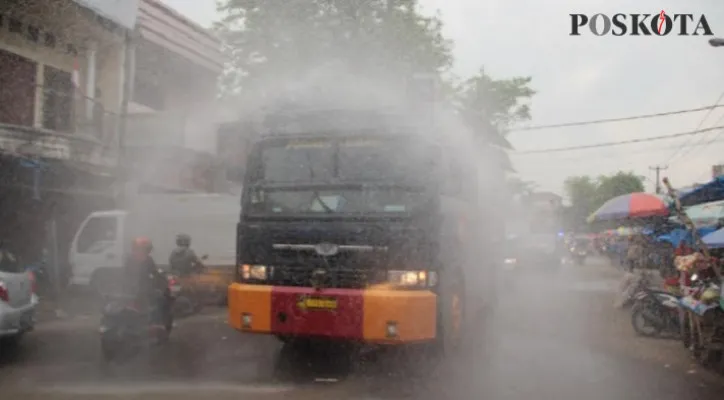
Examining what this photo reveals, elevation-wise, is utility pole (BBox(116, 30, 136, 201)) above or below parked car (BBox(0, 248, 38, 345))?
above

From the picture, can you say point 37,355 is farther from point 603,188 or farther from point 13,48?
point 603,188

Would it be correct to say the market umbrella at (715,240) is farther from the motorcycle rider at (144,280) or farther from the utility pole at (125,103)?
the utility pole at (125,103)

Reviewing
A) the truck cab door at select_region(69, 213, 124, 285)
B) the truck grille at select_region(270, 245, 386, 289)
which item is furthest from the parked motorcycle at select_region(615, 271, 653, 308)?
the truck cab door at select_region(69, 213, 124, 285)

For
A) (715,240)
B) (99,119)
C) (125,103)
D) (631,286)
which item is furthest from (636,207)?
(99,119)

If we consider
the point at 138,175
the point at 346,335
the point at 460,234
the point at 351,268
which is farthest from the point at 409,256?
the point at 138,175

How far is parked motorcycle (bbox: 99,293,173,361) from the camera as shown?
7.42 m

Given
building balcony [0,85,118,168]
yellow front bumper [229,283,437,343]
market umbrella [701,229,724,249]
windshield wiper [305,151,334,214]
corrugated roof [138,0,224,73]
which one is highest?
corrugated roof [138,0,224,73]

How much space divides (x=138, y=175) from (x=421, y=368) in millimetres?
11940

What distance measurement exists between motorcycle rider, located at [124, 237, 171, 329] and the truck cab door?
4511 mm

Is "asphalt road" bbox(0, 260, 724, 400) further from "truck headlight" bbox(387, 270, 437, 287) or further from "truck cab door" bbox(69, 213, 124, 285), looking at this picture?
"truck cab door" bbox(69, 213, 124, 285)

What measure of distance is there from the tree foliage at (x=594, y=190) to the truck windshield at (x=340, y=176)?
5611 centimetres

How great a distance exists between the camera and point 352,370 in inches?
289

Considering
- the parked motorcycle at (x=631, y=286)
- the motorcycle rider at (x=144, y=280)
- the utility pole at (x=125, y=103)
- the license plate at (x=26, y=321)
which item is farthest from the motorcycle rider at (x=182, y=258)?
the parked motorcycle at (x=631, y=286)

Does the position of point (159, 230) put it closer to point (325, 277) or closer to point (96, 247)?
point (96, 247)
